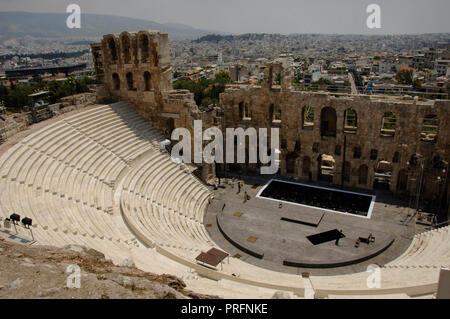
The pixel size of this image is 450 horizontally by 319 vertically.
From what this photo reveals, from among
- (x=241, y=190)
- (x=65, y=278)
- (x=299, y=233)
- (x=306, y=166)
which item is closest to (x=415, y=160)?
(x=306, y=166)

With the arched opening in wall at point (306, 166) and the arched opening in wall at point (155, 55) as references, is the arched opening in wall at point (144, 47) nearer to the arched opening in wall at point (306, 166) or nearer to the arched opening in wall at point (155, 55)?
the arched opening in wall at point (155, 55)

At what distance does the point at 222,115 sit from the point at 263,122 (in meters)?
4.00

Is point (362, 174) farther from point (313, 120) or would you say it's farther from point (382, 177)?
point (313, 120)

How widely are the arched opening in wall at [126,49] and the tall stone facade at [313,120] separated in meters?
0.09

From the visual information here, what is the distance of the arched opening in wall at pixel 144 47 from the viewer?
30844mm

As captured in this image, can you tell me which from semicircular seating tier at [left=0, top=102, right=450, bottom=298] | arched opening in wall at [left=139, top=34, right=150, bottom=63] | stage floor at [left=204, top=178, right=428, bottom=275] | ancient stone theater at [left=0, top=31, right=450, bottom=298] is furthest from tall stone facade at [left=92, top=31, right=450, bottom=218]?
semicircular seating tier at [left=0, top=102, right=450, bottom=298]

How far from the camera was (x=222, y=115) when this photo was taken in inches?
1284

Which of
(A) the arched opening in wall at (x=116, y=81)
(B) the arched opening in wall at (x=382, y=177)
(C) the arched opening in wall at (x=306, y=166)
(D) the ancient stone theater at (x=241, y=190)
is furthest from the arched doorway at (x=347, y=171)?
(A) the arched opening in wall at (x=116, y=81)

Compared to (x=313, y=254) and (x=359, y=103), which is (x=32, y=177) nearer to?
(x=313, y=254)

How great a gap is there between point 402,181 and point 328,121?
7933 mm

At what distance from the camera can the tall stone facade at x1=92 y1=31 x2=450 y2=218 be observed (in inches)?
1036

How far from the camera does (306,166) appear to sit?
31766 millimetres

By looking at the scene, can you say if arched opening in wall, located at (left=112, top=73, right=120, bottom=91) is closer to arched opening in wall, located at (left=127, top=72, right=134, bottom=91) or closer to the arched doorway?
arched opening in wall, located at (left=127, top=72, right=134, bottom=91)
